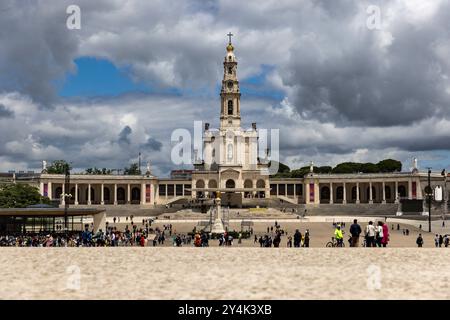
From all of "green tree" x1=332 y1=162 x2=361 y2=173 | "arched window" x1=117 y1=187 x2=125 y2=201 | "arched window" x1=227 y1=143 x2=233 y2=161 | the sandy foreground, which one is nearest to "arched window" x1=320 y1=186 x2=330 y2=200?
"arched window" x1=227 y1=143 x2=233 y2=161

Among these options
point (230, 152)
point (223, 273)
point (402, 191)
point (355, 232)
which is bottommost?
point (223, 273)

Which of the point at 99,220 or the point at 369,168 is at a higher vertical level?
the point at 369,168

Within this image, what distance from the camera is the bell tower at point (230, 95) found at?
4820 inches

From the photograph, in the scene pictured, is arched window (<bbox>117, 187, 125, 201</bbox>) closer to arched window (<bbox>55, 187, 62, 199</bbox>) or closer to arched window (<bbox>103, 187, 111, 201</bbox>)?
arched window (<bbox>103, 187, 111, 201</bbox>)

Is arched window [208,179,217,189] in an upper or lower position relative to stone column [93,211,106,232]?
upper

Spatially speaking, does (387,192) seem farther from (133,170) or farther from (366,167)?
(133,170)

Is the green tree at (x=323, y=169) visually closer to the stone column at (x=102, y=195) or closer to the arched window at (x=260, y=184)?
the arched window at (x=260, y=184)

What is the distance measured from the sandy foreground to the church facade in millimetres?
84156

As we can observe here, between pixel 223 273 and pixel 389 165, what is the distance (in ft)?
463

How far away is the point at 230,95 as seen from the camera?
403ft

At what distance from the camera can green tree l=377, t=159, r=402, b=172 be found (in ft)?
509

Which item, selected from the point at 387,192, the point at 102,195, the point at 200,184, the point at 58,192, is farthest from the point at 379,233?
the point at 58,192
